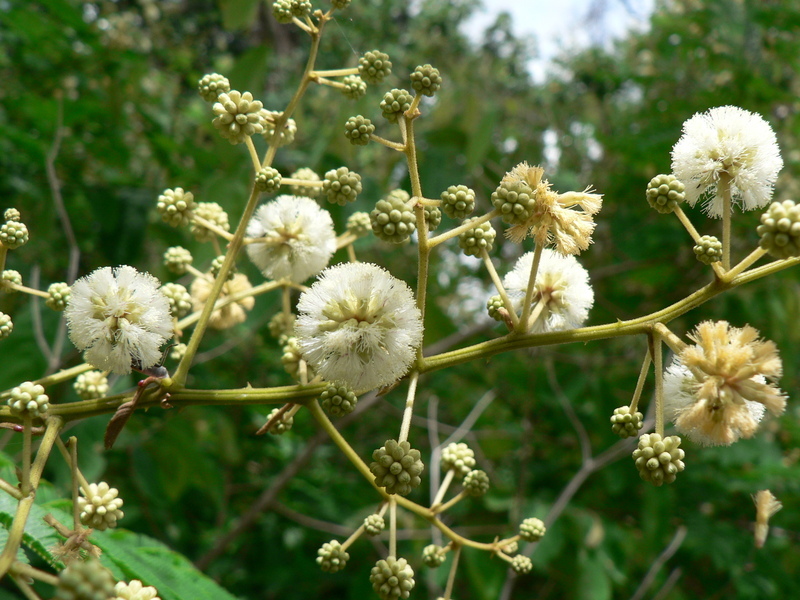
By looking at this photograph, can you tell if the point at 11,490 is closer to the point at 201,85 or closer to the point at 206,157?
the point at 201,85

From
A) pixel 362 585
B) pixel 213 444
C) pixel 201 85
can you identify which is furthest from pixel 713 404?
pixel 213 444

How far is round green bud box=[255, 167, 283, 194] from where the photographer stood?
6.79 ft

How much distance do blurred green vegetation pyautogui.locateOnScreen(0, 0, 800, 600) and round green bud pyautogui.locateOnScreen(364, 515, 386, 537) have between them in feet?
7.75

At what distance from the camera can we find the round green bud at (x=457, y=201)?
199 cm

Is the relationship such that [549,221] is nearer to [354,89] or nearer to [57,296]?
[354,89]

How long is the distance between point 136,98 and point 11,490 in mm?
5432

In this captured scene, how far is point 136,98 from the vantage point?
20.5ft

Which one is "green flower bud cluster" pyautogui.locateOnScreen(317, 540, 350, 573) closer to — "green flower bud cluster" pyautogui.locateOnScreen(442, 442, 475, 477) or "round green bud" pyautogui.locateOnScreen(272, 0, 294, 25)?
"green flower bud cluster" pyautogui.locateOnScreen(442, 442, 475, 477)

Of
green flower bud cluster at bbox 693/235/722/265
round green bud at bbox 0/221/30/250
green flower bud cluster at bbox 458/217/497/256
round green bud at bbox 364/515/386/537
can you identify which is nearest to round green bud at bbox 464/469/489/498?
round green bud at bbox 364/515/386/537

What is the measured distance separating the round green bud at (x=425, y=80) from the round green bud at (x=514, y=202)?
0.46 meters

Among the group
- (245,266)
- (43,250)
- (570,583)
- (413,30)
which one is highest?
(413,30)

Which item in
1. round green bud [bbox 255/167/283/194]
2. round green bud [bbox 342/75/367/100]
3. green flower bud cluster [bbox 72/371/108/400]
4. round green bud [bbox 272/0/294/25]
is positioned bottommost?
green flower bud cluster [bbox 72/371/108/400]

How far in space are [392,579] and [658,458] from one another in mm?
846

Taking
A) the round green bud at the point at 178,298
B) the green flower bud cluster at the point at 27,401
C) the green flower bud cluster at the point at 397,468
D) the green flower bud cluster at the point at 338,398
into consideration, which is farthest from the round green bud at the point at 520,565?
the green flower bud cluster at the point at 27,401
